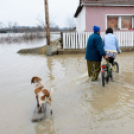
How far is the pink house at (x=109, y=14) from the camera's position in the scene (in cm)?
1402

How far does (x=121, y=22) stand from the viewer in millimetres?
14703

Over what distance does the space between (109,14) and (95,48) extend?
10.2 m

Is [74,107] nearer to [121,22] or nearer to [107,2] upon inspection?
[107,2]

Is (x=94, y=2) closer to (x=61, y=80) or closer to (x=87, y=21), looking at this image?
(x=87, y=21)

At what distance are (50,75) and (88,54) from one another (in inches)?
89.0

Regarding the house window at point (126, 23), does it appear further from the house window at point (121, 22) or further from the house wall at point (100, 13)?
the house wall at point (100, 13)

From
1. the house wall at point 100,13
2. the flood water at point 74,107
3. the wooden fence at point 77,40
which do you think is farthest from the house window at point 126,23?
the flood water at point 74,107

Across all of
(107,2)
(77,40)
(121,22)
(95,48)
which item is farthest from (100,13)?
(95,48)

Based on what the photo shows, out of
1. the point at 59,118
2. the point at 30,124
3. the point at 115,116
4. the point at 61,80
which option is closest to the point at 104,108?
the point at 115,116

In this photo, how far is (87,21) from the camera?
565 inches

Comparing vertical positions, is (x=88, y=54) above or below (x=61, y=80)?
above

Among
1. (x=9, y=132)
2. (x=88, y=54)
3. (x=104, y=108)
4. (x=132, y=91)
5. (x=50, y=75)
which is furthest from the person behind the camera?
(x=50, y=75)

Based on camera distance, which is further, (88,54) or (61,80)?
(61,80)

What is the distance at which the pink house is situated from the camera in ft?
46.0
